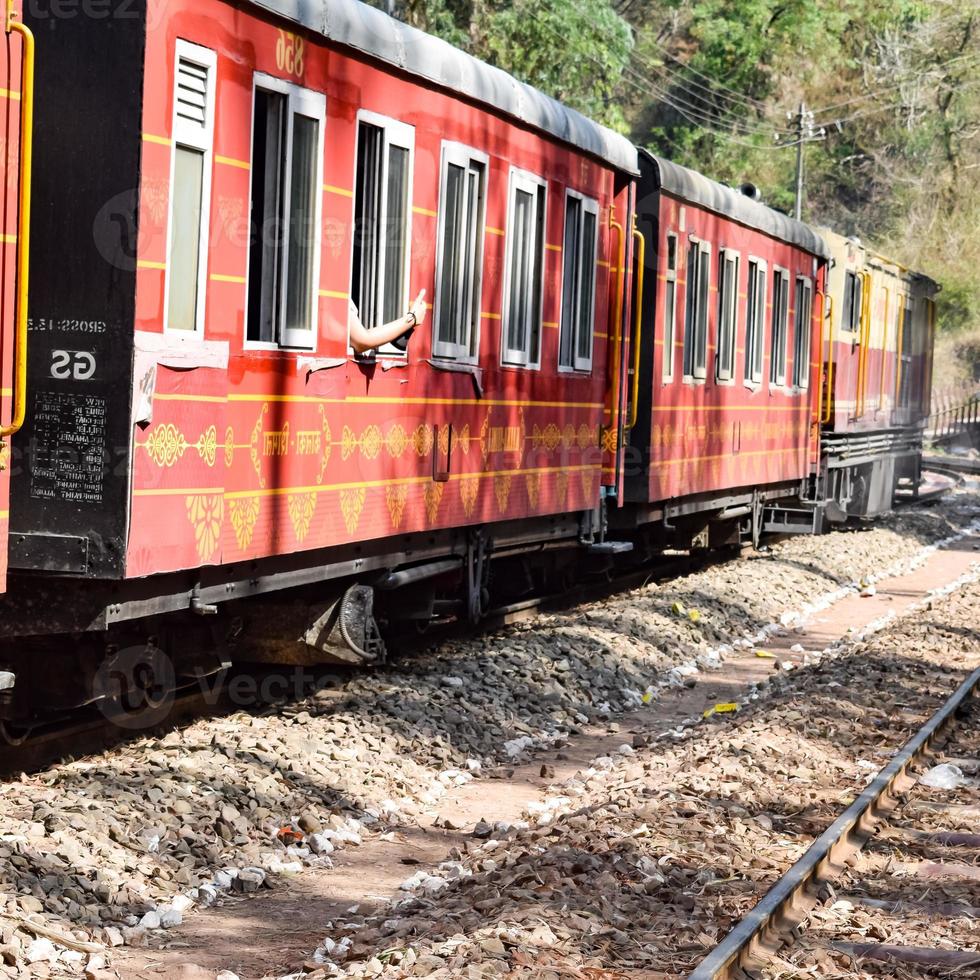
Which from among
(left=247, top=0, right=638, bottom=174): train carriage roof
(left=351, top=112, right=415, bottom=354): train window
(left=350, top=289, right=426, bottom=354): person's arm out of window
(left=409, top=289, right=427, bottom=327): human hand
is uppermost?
(left=247, top=0, right=638, bottom=174): train carriage roof

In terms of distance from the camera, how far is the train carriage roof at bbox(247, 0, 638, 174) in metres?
8.01

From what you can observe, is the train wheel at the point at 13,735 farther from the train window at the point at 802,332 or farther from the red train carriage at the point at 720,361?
the train window at the point at 802,332

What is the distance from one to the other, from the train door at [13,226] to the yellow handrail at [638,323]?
7.92 metres

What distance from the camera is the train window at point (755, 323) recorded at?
17734 mm

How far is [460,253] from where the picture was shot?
32.9 ft

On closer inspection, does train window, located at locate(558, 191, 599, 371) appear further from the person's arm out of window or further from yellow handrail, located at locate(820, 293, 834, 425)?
yellow handrail, located at locate(820, 293, 834, 425)

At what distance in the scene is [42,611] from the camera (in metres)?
6.83

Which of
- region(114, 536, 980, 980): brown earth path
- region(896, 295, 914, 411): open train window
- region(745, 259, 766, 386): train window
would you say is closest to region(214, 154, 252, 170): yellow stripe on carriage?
region(114, 536, 980, 980): brown earth path

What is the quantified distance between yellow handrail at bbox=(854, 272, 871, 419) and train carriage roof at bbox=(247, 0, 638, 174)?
12.6 metres

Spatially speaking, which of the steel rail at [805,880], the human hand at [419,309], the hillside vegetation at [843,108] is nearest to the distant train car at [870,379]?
the human hand at [419,309]

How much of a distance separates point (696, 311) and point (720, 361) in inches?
39.1

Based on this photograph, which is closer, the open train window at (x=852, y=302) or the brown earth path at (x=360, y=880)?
the brown earth path at (x=360, y=880)

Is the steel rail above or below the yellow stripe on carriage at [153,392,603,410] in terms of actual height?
below

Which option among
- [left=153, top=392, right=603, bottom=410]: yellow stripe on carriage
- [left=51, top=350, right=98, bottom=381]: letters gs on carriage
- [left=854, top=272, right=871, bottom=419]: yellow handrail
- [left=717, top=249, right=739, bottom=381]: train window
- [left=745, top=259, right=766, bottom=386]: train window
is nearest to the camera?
[left=51, top=350, right=98, bottom=381]: letters gs on carriage
